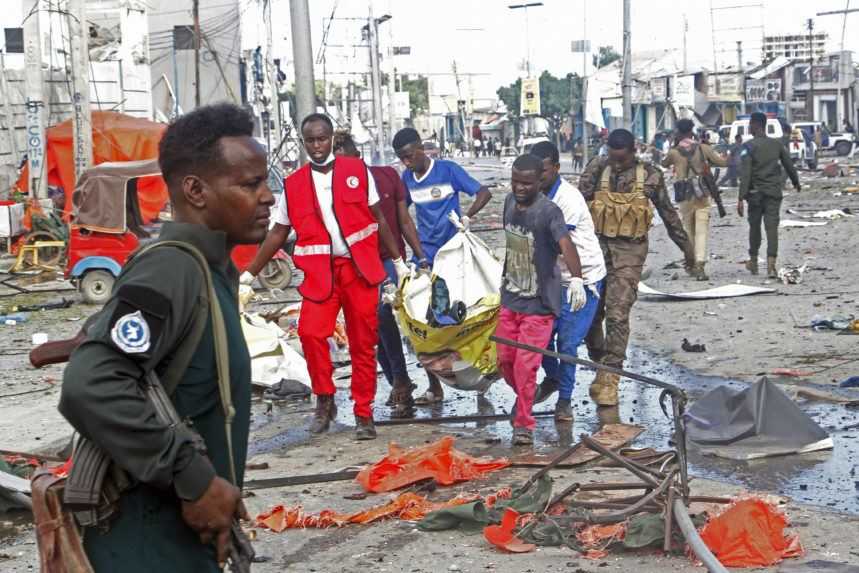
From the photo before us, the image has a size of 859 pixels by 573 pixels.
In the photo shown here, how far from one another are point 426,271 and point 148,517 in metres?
6.11

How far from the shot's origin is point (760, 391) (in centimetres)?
730

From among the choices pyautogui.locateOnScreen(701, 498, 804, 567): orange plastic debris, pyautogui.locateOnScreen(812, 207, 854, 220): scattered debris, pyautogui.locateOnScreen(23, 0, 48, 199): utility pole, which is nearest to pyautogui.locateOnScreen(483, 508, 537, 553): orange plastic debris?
pyautogui.locateOnScreen(701, 498, 804, 567): orange plastic debris

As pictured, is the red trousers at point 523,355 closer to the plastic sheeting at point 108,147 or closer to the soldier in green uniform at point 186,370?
the soldier in green uniform at point 186,370

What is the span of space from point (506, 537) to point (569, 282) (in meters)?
2.84

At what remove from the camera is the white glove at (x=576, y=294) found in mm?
7824

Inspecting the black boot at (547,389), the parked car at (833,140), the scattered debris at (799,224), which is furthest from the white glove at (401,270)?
the parked car at (833,140)

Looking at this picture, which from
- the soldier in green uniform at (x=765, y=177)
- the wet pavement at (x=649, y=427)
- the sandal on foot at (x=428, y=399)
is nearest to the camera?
the wet pavement at (x=649, y=427)

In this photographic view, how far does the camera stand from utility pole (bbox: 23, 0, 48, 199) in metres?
21.9

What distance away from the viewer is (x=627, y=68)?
29594mm

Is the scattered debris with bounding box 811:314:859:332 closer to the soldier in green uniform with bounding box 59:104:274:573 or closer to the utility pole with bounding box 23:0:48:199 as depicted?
the soldier in green uniform with bounding box 59:104:274:573

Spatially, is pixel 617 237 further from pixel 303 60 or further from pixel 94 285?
pixel 94 285

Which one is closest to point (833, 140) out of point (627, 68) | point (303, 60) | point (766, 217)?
point (627, 68)

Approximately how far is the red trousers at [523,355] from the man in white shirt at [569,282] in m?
0.38

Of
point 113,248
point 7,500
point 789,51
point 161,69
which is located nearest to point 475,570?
point 7,500
